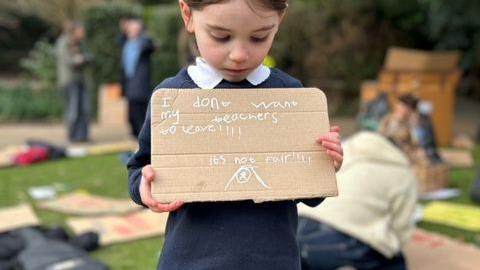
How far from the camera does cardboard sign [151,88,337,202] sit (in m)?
1.65

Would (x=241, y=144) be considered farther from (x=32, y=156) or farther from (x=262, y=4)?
(x=32, y=156)

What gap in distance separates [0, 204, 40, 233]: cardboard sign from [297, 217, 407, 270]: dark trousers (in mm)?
2149

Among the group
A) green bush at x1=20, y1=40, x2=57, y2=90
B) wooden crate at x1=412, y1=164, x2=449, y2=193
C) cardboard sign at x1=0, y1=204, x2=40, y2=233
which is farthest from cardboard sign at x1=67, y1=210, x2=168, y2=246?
green bush at x1=20, y1=40, x2=57, y2=90

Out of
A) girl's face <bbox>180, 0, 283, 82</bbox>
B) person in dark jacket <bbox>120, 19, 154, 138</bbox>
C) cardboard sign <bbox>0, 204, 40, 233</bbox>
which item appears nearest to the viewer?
girl's face <bbox>180, 0, 283, 82</bbox>

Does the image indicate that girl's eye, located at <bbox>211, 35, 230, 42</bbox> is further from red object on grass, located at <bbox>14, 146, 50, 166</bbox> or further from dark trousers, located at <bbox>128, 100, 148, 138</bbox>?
red object on grass, located at <bbox>14, 146, 50, 166</bbox>

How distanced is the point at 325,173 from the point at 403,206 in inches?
84.2

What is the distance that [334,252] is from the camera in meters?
3.59

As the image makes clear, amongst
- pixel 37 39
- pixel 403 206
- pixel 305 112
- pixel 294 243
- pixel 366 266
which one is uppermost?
pixel 305 112

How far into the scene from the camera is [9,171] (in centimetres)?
707

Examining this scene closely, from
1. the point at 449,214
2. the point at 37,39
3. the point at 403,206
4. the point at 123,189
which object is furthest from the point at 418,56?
the point at 37,39

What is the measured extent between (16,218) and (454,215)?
3.39 metres

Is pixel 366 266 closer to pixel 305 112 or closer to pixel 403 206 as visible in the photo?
pixel 403 206

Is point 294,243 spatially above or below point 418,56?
above

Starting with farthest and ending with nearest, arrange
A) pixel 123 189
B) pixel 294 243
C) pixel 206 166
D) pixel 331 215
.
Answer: pixel 123 189
pixel 331 215
pixel 294 243
pixel 206 166
